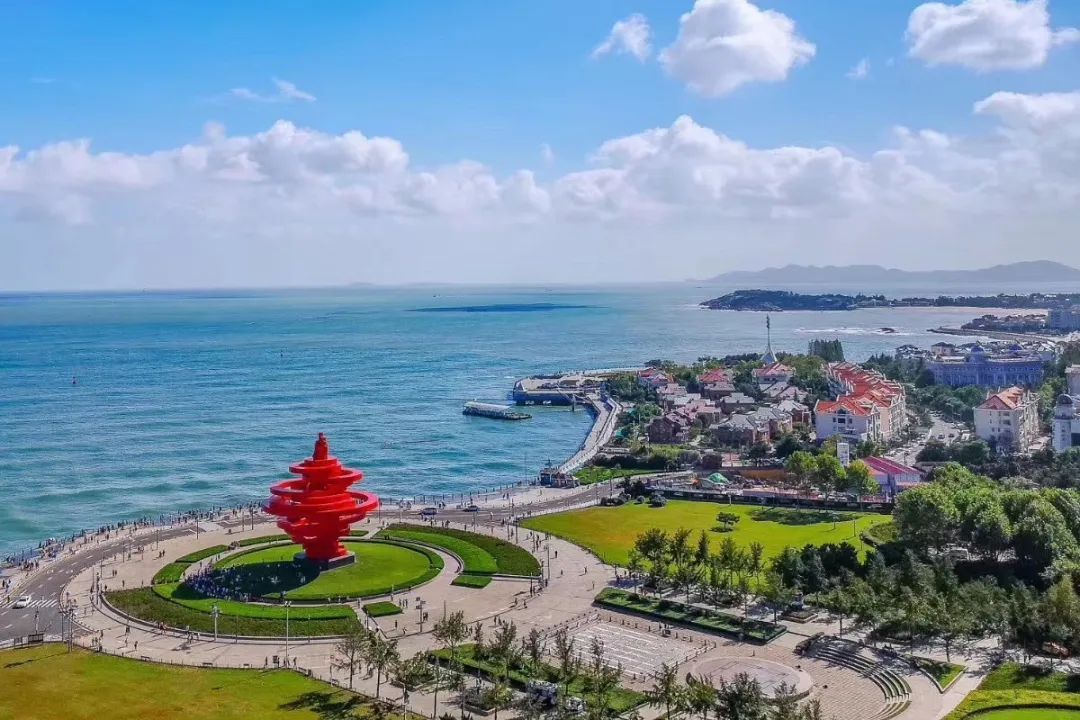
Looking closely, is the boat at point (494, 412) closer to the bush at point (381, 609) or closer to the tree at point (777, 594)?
the bush at point (381, 609)

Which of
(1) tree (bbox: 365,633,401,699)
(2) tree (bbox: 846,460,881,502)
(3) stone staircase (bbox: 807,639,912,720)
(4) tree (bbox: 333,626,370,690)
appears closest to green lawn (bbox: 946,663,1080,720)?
(3) stone staircase (bbox: 807,639,912,720)

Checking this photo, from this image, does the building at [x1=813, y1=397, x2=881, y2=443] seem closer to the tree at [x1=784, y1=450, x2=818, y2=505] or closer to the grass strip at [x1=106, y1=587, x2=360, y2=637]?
the tree at [x1=784, y1=450, x2=818, y2=505]

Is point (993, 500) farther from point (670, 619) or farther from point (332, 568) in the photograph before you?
point (332, 568)

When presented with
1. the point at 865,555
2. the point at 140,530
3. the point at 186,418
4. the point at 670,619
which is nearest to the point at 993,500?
the point at 865,555

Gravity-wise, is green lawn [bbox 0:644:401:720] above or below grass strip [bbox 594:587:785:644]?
below

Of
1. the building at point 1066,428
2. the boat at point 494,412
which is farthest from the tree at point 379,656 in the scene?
the boat at point 494,412

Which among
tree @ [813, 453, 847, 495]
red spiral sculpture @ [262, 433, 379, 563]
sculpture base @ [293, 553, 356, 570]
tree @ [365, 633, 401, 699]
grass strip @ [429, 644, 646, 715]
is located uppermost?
red spiral sculpture @ [262, 433, 379, 563]

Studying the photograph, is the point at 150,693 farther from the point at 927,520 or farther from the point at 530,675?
the point at 927,520
